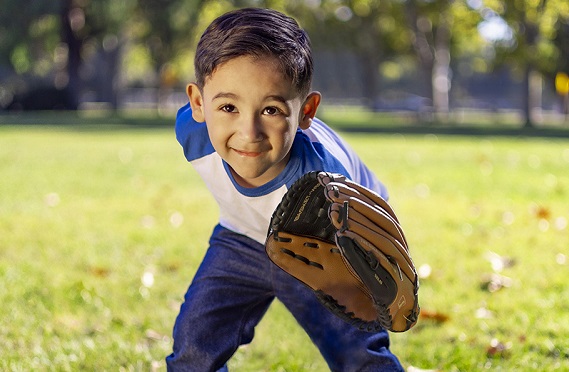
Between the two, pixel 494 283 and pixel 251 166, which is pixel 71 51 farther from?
pixel 251 166

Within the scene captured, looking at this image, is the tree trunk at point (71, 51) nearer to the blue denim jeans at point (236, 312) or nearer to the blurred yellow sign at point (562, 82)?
the blurred yellow sign at point (562, 82)

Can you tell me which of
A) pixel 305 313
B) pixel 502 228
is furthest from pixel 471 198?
pixel 305 313

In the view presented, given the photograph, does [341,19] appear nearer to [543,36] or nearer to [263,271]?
[543,36]

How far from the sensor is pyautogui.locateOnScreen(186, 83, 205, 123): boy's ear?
2.69 meters

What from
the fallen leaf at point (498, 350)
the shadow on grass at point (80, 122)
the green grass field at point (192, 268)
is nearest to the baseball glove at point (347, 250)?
the green grass field at point (192, 268)

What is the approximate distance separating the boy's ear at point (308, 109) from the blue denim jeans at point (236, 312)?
0.50 meters

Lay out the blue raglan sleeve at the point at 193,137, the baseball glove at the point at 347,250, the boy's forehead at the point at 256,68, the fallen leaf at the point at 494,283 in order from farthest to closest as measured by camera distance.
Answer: the fallen leaf at the point at 494,283 < the blue raglan sleeve at the point at 193,137 < the boy's forehead at the point at 256,68 < the baseball glove at the point at 347,250

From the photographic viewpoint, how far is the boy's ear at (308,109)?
8.51ft

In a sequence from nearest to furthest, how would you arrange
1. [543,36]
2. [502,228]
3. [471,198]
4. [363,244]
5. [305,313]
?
[363,244] < [305,313] < [502,228] < [471,198] < [543,36]

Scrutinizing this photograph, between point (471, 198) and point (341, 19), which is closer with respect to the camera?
Result: point (471, 198)

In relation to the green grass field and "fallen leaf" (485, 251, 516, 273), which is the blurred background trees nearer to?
the green grass field

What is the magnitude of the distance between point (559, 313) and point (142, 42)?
42.8m

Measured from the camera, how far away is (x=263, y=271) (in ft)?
9.29

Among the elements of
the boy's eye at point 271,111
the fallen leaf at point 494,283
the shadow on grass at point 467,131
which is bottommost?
the shadow on grass at point 467,131
